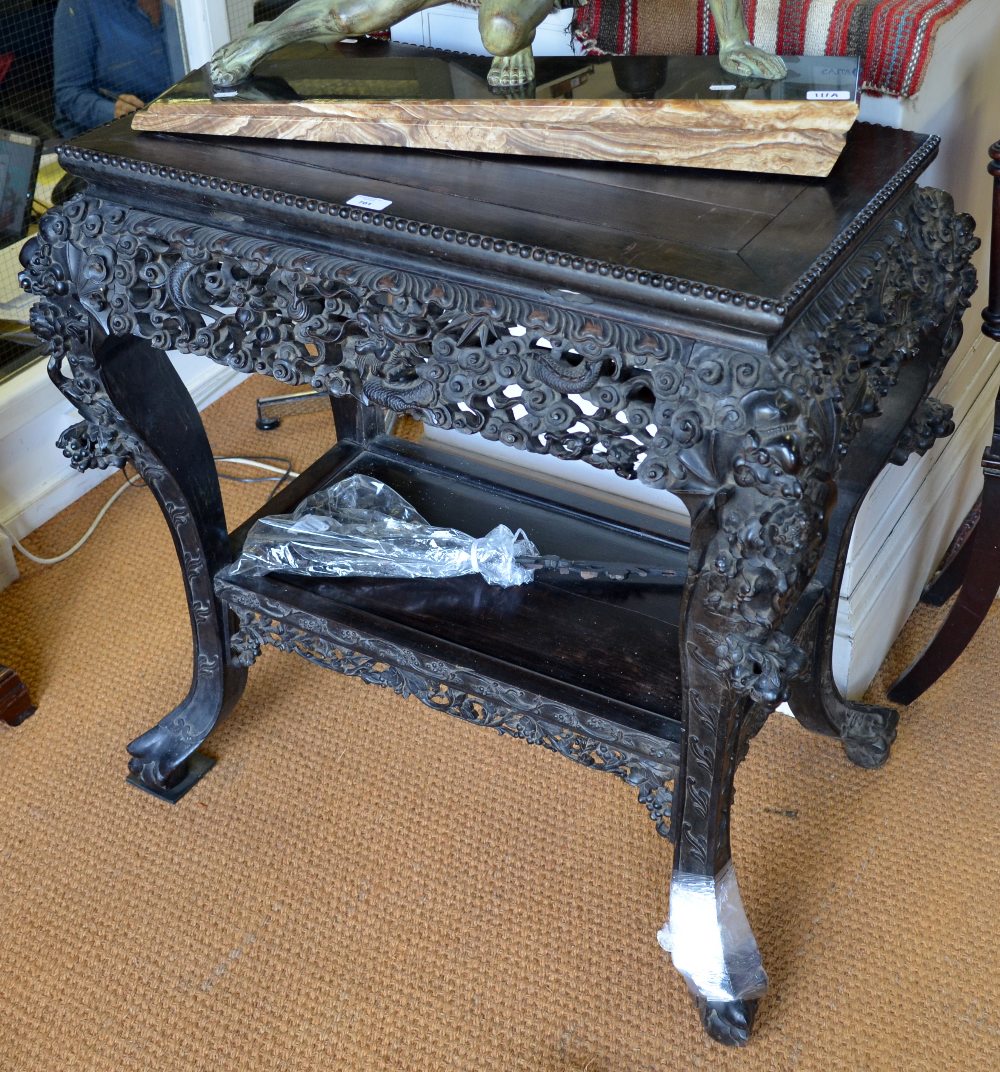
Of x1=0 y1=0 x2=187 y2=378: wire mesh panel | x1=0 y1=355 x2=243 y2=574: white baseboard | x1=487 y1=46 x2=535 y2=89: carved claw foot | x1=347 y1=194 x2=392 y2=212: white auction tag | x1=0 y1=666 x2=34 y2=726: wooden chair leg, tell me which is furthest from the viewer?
x1=0 y1=355 x2=243 y2=574: white baseboard

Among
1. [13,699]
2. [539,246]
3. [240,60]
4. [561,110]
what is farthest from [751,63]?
[13,699]

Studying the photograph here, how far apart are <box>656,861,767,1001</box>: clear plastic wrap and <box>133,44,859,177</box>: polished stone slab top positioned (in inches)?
28.5

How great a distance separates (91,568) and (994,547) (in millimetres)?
1372

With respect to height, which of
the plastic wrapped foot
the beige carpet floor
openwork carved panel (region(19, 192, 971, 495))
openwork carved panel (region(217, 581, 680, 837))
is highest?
openwork carved panel (region(19, 192, 971, 495))

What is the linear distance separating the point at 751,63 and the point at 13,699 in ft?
4.15

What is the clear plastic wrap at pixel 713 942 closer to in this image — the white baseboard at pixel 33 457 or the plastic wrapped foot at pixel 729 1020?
the plastic wrapped foot at pixel 729 1020

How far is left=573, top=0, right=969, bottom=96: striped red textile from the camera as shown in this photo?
4.00 feet

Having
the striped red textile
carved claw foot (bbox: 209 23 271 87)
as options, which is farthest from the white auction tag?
the striped red textile

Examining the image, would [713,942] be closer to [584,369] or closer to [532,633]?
[532,633]

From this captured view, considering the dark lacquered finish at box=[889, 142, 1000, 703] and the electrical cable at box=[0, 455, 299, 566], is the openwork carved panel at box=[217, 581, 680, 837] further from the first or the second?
the electrical cable at box=[0, 455, 299, 566]

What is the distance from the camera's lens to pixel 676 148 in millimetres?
1061

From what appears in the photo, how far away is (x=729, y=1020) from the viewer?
1.29 m

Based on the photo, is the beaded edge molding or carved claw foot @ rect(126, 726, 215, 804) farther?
carved claw foot @ rect(126, 726, 215, 804)

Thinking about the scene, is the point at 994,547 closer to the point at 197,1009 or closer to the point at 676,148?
the point at 676,148
